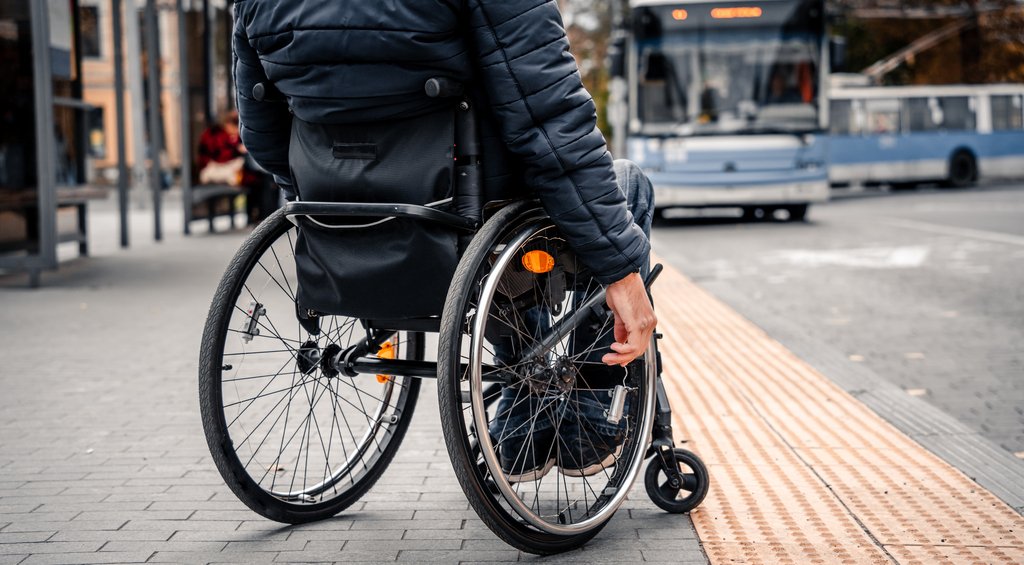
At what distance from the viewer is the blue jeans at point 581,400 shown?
3.22 m

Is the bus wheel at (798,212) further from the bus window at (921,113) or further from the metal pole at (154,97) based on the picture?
the bus window at (921,113)

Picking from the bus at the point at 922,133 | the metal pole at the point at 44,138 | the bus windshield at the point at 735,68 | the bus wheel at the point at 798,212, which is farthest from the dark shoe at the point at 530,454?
the bus at the point at 922,133

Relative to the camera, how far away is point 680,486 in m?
3.50

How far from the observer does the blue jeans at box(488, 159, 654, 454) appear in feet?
10.6

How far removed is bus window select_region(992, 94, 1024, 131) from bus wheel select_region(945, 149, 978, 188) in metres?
1.16

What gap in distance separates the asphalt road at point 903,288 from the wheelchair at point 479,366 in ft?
6.98

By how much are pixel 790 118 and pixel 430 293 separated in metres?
15.0

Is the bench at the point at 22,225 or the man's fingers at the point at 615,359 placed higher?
A: the bench at the point at 22,225

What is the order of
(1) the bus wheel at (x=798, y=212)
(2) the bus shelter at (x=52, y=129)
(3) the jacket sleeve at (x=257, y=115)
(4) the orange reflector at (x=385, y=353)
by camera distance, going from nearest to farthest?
(3) the jacket sleeve at (x=257, y=115), (4) the orange reflector at (x=385, y=353), (2) the bus shelter at (x=52, y=129), (1) the bus wheel at (x=798, y=212)

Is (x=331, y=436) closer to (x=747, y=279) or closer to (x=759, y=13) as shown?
(x=747, y=279)

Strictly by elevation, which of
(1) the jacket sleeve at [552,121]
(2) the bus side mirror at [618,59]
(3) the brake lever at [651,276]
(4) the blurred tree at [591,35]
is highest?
(4) the blurred tree at [591,35]

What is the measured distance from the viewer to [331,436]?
4.08 m

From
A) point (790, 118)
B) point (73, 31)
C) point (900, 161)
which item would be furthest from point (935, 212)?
point (73, 31)

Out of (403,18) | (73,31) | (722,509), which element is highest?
(73,31)
